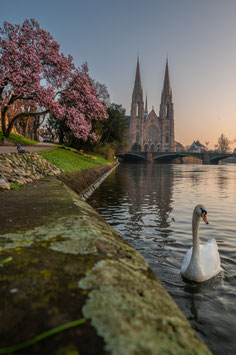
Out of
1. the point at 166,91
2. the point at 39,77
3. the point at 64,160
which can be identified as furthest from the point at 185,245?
the point at 166,91

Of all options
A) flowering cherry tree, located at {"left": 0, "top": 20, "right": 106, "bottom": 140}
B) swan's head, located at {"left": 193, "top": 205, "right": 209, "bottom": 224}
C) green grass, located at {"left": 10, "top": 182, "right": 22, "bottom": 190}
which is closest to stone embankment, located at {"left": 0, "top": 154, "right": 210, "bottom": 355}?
swan's head, located at {"left": 193, "top": 205, "right": 209, "bottom": 224}

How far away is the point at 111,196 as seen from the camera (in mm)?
13172

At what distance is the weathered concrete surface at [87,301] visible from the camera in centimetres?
107

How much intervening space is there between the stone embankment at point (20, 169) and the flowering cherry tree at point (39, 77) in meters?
12.3

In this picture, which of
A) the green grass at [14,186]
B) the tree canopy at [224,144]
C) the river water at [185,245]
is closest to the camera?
the river water at [185,245]

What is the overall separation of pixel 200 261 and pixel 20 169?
6.52m

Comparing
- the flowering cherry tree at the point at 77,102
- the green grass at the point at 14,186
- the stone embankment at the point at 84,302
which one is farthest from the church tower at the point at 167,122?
the stone embankment at the point at 84,302

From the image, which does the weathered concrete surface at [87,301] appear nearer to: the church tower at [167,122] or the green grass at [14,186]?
the green grass at [14,186]

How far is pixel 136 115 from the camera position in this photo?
137 meters

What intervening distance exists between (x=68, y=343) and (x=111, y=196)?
12.1 m

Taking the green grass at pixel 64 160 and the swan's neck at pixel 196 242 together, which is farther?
the green grass at pixel 64 160

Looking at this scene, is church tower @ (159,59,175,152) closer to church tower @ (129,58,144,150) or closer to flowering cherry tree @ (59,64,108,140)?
church tower @ (129,58,144,150)

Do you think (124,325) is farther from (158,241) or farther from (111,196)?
(111,196)

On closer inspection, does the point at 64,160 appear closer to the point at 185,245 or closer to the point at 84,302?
the point at 185,245
